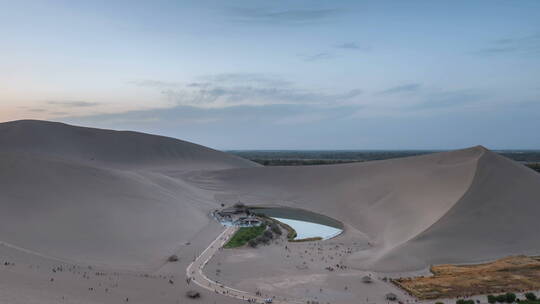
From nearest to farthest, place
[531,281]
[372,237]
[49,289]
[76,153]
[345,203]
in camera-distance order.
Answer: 1. [49,289]
2. [531,281]
3. [372,237]
4. [345,203]
5. [76,153]

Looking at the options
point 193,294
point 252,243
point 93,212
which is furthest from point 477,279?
point 93,212

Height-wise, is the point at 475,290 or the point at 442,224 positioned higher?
the point at 442,224

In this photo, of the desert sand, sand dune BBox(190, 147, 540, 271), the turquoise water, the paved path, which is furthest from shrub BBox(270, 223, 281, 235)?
sand dune BBox(190, 147, 540, 271)

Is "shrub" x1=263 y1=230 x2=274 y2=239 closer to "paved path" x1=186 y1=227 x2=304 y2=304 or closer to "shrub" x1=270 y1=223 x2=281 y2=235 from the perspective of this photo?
"shrub" x1=270 y1=223 x2=281 y2=235

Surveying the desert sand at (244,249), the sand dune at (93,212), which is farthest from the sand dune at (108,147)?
the desert sand at (244,249)

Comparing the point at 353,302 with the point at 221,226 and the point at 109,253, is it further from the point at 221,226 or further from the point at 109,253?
the point at 221,226

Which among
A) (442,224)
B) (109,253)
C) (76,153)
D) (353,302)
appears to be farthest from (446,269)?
(76,153)
